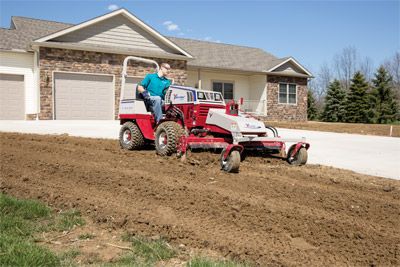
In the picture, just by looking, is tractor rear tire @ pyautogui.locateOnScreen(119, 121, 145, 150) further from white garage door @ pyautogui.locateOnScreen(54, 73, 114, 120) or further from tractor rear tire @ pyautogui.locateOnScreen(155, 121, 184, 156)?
white garage door @ pyautogui.locateOnScreen(54, 73, 114, 120)

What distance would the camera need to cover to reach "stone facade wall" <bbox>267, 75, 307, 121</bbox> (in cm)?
2909

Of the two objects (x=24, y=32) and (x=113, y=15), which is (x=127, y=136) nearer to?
(x=113, y=15)

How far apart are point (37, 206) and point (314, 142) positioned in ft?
31.7

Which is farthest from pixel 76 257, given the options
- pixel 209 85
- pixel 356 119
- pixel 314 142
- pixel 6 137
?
pixel 356 119

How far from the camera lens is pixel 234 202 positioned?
5070 mm

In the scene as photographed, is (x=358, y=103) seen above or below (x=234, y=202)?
above

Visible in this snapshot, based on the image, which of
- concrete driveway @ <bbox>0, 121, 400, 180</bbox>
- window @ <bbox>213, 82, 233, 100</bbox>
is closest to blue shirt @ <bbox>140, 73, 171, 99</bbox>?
concrete driveway @ <bbox>0, 121, 400, 180</bbox>

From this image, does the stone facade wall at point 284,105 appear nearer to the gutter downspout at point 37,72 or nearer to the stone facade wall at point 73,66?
the stone facade wall at point 73,66

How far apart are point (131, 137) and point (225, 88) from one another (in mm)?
19666

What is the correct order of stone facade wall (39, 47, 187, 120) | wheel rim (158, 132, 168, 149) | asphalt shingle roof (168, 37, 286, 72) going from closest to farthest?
1. wheel rim (158, 132, 168, 149)
2. stone facade wall (39, 47, 187, 120)
3. asphalt shingle roof (168, 37, 286, 72)

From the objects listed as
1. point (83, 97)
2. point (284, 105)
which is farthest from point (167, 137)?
point (284, 105)

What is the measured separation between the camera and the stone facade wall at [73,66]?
64.4 ft

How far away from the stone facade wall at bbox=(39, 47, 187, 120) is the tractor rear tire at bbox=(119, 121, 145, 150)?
11.2 metres

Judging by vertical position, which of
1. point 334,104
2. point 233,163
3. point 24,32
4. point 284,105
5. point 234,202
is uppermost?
point 24,32
